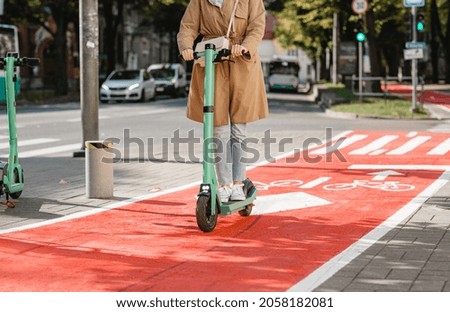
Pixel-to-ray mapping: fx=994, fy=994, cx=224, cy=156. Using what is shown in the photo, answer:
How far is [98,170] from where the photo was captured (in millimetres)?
9930

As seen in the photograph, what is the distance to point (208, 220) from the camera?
7.61 metres

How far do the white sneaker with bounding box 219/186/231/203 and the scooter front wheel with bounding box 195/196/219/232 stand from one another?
33 centimetres

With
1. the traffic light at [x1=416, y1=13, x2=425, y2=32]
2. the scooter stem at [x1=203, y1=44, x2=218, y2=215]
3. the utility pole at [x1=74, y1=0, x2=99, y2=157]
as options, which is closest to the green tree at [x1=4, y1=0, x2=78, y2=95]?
the traffic light at [x1=416, y1=13, x2=425, y2=32]

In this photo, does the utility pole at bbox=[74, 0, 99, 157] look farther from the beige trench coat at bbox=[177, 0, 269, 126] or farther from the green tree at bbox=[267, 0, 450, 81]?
the green tree at bbox=[267, 0, 450, 81]

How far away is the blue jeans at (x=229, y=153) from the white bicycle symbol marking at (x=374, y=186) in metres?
2.69

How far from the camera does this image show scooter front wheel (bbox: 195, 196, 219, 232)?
7.48 meters

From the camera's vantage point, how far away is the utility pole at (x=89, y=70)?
14.1 meters

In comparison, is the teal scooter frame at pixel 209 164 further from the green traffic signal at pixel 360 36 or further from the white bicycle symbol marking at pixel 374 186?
the green traffic signal at pixel 360 36

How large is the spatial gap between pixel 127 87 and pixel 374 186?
100 feet

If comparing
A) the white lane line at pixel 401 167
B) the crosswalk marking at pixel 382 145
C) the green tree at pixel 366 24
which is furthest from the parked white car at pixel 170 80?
the white lane line at pixel 401 167

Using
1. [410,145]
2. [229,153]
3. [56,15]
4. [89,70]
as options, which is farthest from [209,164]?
[56,15]

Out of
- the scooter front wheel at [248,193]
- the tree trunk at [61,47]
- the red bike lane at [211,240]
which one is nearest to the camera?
the red bike lane at [211,240]

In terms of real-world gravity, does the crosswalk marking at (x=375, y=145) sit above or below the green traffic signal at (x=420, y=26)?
below

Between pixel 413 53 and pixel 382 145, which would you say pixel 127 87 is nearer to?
pixel 413 53
